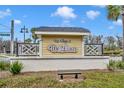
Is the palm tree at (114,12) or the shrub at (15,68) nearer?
the shrub at (15,68)

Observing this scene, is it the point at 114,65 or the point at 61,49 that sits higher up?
the point at 61,49

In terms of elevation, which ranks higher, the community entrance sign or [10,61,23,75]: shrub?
the community entrance sign

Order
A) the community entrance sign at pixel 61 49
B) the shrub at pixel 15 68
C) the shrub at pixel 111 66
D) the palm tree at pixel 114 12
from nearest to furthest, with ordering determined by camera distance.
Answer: the shrub at pixel 15 68 → the community entrance sign at pixel 61 49 → the shrub at pixel 111 66 → the palm tree at pixel 114 12

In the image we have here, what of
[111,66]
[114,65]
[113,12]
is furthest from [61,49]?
[113,12]

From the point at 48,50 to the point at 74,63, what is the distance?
1.59 metres

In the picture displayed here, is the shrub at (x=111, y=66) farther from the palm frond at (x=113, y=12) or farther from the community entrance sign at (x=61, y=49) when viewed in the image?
the palm frond at (x=113, y=12)

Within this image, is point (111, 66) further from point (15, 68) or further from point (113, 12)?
point (113, 12)

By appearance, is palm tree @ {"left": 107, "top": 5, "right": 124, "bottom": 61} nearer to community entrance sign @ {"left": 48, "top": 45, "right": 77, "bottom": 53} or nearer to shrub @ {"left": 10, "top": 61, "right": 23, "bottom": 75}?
community entrance sign @ {"left": 48, "top": 45, "right": 77, "bottom": 53}

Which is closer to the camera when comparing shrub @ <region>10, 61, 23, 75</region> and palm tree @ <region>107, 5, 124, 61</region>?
shrub @ <region>10, 61, 23, 75</region>

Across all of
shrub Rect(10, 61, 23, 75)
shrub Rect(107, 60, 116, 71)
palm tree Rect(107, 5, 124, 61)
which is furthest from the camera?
palm tree Rect(107, 5, 124, 61)

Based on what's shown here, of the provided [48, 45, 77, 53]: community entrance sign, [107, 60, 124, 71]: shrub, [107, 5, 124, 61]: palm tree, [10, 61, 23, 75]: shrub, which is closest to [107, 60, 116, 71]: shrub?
[107, 60, 124, 71]: shrub

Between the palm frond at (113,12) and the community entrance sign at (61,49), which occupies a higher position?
the palm frond at (113,12)

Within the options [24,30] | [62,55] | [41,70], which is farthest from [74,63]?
[24,30]

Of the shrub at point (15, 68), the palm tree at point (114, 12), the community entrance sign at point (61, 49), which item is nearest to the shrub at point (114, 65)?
the community entrance sign at point (61, 49)
